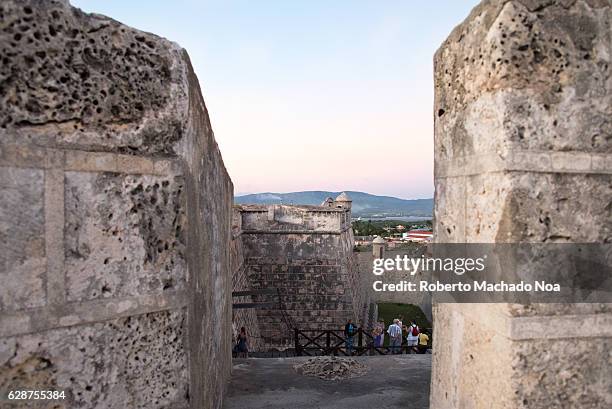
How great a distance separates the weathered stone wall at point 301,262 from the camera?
1556cm

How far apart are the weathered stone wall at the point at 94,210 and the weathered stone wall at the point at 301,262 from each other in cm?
1356

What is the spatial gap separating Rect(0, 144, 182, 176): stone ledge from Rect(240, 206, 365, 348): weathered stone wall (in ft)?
45.0

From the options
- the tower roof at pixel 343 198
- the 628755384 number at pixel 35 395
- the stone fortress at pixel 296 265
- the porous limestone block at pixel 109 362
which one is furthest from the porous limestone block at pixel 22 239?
the tower roof at pixel 343 198

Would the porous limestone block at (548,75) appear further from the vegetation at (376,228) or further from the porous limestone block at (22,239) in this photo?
the vegetation at (376,228)

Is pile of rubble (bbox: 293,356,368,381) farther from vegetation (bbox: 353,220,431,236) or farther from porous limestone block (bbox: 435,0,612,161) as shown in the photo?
vegetation (bbox: 353,220,431,236)

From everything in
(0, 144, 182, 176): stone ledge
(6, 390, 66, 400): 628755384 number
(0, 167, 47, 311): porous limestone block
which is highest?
(0, 144, 182, 176): stone ledge

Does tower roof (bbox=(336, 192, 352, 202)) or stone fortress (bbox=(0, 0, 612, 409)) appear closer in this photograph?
stone fortress (bbox=(0, 0, 612, 409))

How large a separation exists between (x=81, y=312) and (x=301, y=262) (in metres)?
14.4

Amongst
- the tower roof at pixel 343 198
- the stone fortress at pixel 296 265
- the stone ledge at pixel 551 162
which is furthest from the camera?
the tower roof at pixel 343 198

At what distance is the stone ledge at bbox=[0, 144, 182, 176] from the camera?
5.46 feet

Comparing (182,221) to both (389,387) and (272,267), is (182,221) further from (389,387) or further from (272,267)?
(272,267)

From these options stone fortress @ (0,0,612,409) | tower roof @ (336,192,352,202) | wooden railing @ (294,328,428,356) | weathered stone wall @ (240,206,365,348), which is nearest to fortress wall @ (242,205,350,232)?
weathered stone wall @ (240,206,365,348)

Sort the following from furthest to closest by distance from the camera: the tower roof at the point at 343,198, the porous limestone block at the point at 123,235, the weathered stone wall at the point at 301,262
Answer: the tower roof at the point at 343,198, the weathered stone wall at the point at 301,262, the porous limestone block at the point at 123,235

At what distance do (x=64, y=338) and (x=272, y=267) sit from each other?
1434cm
